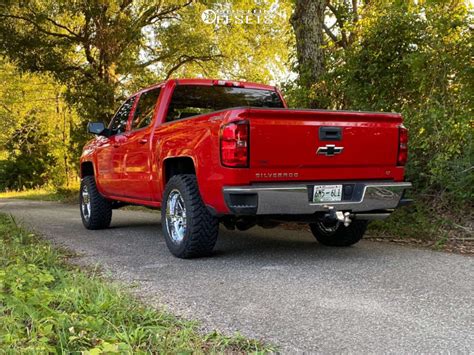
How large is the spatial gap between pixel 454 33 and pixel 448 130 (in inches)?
51.0

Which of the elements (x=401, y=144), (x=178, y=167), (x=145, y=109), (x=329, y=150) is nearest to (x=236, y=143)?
(x=329, y=150)

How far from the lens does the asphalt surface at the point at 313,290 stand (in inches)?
114

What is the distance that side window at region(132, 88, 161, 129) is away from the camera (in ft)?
20.8

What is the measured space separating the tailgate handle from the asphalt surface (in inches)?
45.7

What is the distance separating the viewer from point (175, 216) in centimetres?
536

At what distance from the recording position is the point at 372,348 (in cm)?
270

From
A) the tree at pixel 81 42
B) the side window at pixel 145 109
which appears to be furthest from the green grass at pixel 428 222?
the tree at pixel 81 42

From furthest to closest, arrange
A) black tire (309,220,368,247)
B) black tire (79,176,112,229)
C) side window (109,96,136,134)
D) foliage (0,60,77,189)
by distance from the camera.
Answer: foliage (0,60,77,189)
black tire (79,176,112,229)
side window (109,96,136,134)
black tire (309,220,368,247)

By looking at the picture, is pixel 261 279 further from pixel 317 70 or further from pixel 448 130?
pixel 317 70

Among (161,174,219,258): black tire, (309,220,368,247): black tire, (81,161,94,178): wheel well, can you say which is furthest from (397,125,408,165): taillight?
(81,161,94,178): wheel well

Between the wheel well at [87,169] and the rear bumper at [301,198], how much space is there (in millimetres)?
4412

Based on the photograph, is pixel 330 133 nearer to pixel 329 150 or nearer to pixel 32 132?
pixel 329 150

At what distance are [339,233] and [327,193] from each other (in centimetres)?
132

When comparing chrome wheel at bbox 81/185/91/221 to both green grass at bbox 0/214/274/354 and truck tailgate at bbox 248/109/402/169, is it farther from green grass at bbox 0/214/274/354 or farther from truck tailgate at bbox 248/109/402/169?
truck tailgate at bbox 248/109/402/169
